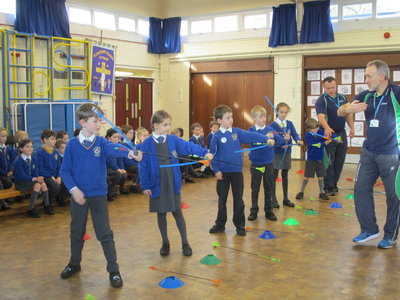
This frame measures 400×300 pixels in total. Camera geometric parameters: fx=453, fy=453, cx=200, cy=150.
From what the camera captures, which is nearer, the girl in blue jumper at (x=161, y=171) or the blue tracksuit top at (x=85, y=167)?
→ the blue tracksuit top at (x=85, y=167)

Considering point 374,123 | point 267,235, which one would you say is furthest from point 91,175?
point 374,123

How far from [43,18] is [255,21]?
5.21m

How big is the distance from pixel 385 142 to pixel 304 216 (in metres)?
1.64

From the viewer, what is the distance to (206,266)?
367cm

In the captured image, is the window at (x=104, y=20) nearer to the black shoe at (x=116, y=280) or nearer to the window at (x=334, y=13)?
the window at (x=334, y=13)

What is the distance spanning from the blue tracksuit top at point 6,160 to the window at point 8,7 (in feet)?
13.6

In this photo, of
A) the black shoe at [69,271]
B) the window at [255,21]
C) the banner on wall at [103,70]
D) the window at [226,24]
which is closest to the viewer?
the black shoe at [69,271]

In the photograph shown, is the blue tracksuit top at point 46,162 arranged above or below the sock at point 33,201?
above

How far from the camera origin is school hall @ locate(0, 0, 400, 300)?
11.2 feet

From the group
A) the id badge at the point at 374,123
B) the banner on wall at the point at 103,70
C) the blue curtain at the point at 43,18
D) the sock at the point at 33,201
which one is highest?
the blue curtain at the point at 43,18

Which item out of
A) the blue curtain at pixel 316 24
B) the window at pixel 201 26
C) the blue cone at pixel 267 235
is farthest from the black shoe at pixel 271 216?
the window at pixel 201 26

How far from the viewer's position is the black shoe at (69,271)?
3.45 m

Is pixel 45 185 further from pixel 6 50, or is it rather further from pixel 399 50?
pixel 399 50

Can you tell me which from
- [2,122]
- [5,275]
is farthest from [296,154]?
[5,275]
